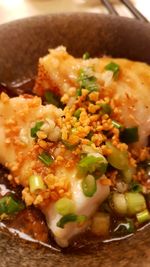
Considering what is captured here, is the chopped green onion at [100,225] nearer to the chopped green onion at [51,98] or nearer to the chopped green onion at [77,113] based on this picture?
the chopped green onion at [77,113]

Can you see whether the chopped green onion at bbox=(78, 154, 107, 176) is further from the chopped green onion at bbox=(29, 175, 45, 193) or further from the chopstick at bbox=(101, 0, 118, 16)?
the chopstick at bbox=(101, 0, 118, 16)

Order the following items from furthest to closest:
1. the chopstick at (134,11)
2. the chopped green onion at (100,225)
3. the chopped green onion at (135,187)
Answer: the chopstick at (134,11) < the chopped green onion at (135,187) < the chopped green onion at (100,225)

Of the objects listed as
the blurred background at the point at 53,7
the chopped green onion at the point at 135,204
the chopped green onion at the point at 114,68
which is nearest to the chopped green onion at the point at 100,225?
the chopped green onion at the point at 135,204

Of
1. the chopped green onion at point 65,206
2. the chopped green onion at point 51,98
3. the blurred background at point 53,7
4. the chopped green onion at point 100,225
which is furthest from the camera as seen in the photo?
the blurred background at point 53,7

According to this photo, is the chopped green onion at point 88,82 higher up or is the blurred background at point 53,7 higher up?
the blurred background at point 53,7

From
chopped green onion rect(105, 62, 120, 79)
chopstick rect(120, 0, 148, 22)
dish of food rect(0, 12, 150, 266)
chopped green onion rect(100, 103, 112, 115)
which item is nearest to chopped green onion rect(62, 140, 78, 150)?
dish of food rect(0, 12, 150, 266)

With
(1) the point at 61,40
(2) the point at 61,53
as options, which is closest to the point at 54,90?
(2) the point at 61,53

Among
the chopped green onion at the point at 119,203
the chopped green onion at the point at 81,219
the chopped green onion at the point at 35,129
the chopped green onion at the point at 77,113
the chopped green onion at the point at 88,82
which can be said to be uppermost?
the chopped green onion at the point at 35,129

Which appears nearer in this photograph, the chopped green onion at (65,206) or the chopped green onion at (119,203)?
the chopped green onion at (65,206)
